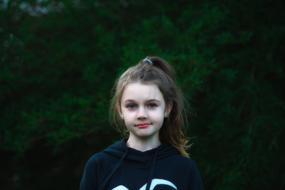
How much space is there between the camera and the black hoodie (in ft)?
9.48

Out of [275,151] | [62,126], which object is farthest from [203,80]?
[62,126]

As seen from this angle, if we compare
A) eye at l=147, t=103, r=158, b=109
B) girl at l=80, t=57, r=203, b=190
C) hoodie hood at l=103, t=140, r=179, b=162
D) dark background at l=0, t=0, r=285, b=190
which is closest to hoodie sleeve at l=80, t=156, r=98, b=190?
girl at l=80, t=57, r=203, b=190

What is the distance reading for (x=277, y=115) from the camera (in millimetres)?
4402

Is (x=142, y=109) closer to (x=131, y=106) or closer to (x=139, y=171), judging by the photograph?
(x=131, y=106)

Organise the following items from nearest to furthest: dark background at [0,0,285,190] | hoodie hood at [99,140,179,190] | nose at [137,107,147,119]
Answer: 1. nose at [137,107,147,119]
2. hoodie hood at [99,140,179,190]
3. dark background at [0,0,285,190]

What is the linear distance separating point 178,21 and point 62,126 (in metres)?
1.32

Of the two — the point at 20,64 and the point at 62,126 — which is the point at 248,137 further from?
the point at 20,64

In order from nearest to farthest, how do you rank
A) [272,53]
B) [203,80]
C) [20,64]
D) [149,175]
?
1. [149,175]
2. [203,80]
3. [272,53]
4. [20,64]

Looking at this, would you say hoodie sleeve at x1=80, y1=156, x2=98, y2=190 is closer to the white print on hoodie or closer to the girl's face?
the white print on hoodie

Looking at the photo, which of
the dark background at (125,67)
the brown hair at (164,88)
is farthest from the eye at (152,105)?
the dark background at (125,67)

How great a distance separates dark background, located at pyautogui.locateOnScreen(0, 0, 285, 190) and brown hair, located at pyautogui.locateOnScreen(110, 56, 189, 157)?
2.99 feet

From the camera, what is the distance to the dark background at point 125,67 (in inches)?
168

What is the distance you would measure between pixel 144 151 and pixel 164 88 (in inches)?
14.4

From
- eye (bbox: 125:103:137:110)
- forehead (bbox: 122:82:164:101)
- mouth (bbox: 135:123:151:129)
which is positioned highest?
forehead (bbox: 122:82:164:101)
